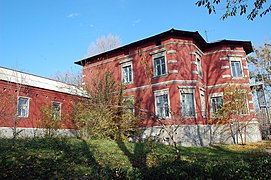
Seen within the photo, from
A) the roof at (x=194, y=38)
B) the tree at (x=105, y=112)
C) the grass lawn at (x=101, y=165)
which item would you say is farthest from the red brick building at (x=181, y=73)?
the grass lawn at (x=101, y=165)

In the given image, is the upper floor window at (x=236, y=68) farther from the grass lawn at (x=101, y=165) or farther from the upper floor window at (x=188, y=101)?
the grass lawn at (x=101, y=165)

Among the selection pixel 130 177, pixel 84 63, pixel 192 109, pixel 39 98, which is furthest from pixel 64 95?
pixel 130 177

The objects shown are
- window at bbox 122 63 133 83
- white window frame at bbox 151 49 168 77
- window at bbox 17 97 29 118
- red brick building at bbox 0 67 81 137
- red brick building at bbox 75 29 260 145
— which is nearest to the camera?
red brick building at bbox 0 67 81 137

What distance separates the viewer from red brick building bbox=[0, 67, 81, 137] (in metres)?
15.8

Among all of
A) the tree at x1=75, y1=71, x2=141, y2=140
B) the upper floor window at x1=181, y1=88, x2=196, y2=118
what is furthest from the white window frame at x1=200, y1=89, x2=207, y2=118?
the tree at x1=75, y1=71, x2=141, y2=140

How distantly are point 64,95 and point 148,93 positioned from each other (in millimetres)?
8559

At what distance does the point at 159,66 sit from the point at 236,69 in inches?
296

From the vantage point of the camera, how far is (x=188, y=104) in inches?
679

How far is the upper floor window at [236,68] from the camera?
19.6 metres

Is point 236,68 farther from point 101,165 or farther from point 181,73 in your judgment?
point 101,165

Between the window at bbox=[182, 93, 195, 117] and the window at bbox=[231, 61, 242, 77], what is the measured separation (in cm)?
544

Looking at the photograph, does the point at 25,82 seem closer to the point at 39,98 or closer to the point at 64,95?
the point at 39,98


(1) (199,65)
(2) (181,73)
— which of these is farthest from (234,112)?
(2) (181,73)

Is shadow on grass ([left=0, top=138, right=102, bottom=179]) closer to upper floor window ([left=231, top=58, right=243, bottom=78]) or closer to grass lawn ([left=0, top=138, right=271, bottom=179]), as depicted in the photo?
grass lawn ([left=0, top=138, right=271, bottom=179])
